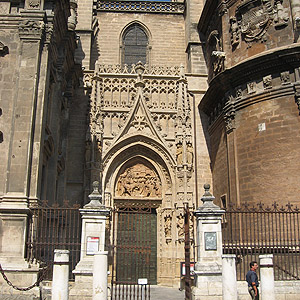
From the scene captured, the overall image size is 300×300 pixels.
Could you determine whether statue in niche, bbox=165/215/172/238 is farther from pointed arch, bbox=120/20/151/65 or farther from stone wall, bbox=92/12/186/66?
pointed arch, bbox=120/20/151/65

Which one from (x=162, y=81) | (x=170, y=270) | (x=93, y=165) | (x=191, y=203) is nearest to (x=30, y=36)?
(x=93, y=165)

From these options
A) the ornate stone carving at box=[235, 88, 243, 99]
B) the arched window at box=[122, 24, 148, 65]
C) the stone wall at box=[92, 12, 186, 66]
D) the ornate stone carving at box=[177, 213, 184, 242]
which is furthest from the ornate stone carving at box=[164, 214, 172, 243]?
the arched window at box=[122, 24, 148, 65]

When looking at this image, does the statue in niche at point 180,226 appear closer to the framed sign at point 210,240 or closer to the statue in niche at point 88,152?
the statue in niche at point 88,152

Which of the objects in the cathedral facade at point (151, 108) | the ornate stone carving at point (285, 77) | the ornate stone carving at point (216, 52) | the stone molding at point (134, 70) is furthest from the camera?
the stone molding at point (134, 70)

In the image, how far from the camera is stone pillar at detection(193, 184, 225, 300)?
9.60 metres

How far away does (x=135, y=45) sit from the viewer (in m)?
22.5

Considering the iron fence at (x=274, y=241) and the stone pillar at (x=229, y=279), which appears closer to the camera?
the stone pillar at (x=229, y=279)

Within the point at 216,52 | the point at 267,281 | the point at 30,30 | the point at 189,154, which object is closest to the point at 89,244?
the point at 267,281

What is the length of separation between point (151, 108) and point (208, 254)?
413 inches

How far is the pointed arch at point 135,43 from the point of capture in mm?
22250

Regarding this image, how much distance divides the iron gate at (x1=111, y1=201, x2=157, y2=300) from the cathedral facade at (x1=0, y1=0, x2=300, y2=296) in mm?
670

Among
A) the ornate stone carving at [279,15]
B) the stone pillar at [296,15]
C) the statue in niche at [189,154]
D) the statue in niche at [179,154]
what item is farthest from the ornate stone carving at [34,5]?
the statue in niche at [189,154]

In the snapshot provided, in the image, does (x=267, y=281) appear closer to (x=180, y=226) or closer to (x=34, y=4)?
(x=180, y=226)

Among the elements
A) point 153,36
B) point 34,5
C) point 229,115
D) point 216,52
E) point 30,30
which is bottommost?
point 229,115
